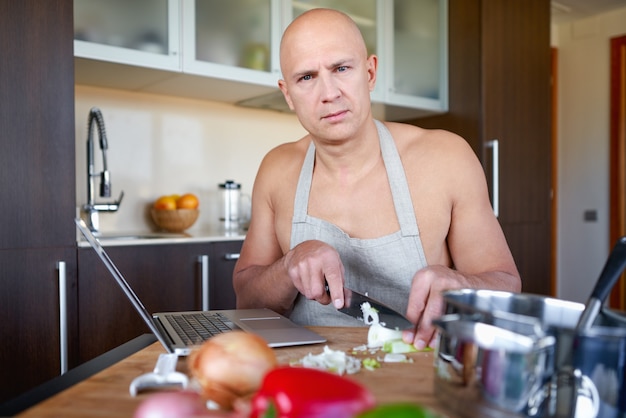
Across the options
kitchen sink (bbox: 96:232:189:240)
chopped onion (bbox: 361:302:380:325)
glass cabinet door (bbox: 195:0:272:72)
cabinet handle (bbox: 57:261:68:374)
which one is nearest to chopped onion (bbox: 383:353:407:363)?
chopped onion (bbox: 361:302:380:325)

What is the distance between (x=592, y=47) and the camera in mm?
4484

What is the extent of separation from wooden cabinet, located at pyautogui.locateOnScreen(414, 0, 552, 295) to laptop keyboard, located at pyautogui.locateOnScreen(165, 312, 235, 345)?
2.46 m

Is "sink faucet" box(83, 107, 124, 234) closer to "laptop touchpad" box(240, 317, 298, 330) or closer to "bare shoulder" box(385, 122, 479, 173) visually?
"bare shoulder" box(385, 122, 479, 173)

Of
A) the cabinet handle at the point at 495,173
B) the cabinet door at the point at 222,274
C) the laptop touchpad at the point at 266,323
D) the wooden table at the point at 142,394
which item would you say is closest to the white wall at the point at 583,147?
the cabinet handle at the point at 495,173

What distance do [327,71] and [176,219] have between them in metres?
1.48

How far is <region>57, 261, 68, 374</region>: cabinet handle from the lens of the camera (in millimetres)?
1924

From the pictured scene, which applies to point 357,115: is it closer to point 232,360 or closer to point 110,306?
point 232,360

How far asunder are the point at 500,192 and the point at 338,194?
6.75 feet

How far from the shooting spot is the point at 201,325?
3.31 ft

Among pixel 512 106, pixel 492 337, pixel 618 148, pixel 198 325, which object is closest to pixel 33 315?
→ pixel 198 325

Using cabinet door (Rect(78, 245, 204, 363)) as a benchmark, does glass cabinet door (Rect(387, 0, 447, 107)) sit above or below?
above

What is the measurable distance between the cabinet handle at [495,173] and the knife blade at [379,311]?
2.34m

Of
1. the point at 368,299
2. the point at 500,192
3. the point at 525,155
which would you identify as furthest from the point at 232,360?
the point at 525,155

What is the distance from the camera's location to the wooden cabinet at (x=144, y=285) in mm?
2016
